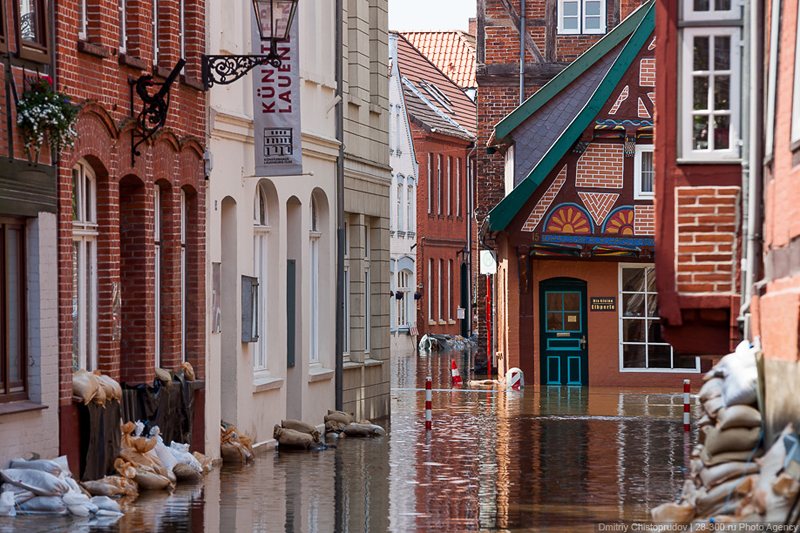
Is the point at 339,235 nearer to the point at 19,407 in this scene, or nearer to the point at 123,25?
the point at 123,25

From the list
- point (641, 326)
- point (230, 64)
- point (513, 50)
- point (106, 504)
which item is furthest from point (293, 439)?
point (513, 50)

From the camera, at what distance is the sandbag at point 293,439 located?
23.0 m

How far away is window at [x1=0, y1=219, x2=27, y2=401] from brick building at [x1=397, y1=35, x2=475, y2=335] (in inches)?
1992

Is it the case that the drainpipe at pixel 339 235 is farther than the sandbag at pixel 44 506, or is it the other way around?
the drainpipe at pixel 339 235

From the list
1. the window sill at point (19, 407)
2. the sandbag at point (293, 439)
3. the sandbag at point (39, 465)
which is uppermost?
the window sill at point (19, 407)

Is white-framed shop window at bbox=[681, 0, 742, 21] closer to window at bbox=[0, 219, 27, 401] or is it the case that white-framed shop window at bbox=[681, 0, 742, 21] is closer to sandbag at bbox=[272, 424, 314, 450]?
window at bbox=[0, 219, 27, 401]

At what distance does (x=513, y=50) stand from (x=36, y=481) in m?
31.1

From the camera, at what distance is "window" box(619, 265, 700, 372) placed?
3838cm

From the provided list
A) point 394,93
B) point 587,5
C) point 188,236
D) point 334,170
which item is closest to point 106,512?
point 188,236

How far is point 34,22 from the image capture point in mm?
16297

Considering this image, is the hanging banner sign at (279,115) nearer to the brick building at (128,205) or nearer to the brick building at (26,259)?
the brick building at (128,205)

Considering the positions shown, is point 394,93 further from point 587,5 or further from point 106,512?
point 106,512

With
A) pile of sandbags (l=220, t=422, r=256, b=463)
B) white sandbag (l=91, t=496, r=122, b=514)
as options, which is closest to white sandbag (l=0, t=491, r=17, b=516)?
white sandbag (l=91, t=496, r=122, b=514)

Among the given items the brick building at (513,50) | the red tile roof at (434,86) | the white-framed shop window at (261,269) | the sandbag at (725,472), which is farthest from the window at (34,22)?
the red tile roof at (434,86)
